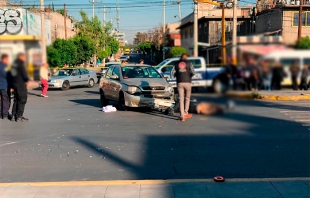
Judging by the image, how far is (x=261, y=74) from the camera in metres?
1.76

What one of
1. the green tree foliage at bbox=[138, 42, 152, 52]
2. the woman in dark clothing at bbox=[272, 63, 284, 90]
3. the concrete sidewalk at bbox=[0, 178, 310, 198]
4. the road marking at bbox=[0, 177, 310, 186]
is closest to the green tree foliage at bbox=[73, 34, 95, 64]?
the green tree foliage at bbox=[138, 42, 152, 52]

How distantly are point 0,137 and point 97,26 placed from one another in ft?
24.9

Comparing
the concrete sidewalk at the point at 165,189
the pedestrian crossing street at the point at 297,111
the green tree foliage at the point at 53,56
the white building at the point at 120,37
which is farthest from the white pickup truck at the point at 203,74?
the pedestrian crossing street at the point at 297,111

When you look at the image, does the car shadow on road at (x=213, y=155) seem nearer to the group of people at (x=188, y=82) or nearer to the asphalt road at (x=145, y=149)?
the asphalt road at (x=145, y=149)

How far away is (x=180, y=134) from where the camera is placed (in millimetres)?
9367

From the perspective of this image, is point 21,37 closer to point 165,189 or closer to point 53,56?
point 53,56

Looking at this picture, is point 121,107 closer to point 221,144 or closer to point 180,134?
point 180,134

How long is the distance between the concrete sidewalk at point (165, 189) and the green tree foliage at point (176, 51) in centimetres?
346

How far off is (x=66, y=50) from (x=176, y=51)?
0.70 m

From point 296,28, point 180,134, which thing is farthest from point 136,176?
point 296,28

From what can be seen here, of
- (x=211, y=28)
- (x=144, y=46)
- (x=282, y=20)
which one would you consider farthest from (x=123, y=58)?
(x=282, y=20)

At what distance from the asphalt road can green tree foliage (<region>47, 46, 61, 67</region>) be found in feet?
8.93

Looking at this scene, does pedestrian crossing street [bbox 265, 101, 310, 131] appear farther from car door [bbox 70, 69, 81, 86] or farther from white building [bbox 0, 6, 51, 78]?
white building [bbox 0, 6, 51, 78]

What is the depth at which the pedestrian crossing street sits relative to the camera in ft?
36.4
